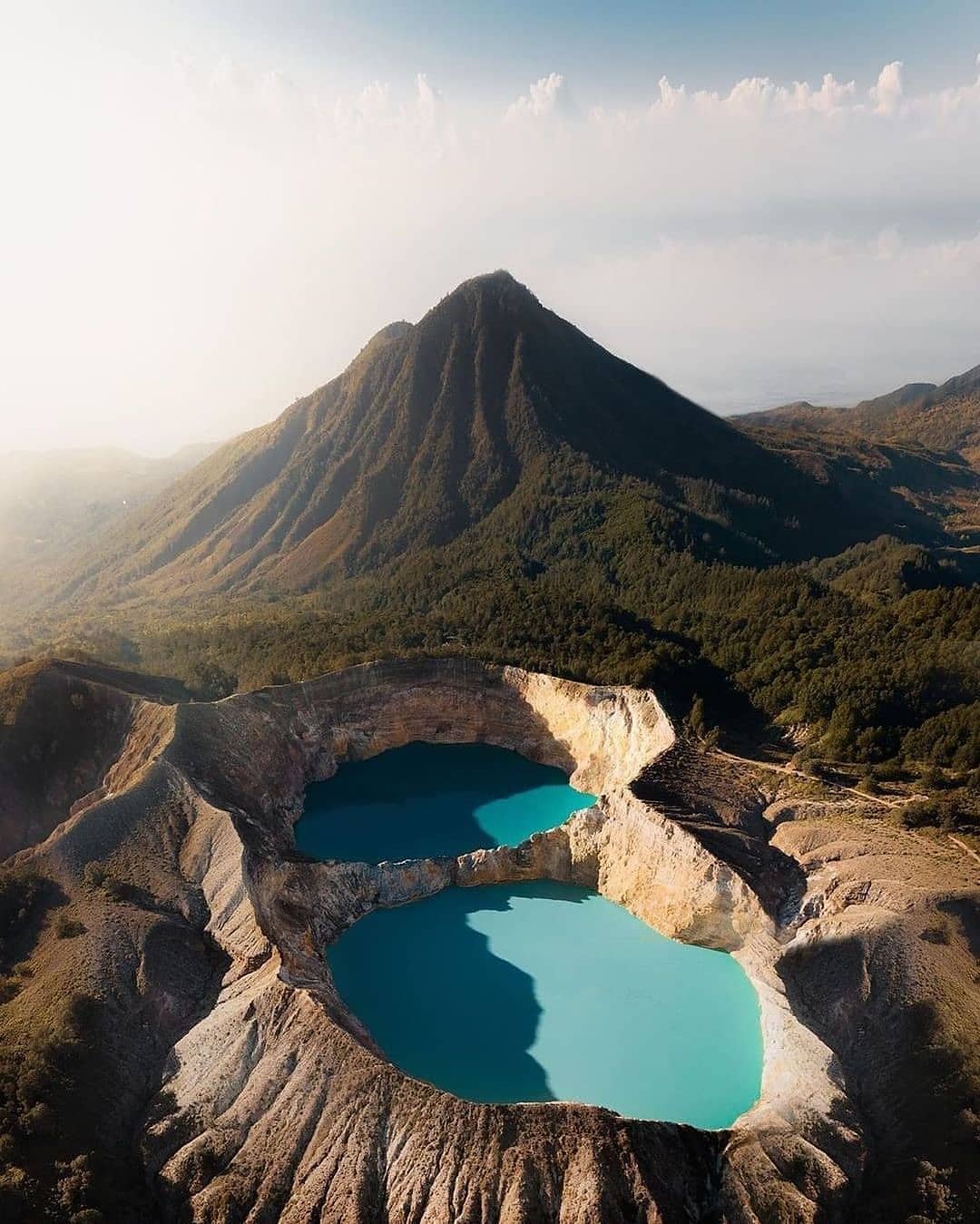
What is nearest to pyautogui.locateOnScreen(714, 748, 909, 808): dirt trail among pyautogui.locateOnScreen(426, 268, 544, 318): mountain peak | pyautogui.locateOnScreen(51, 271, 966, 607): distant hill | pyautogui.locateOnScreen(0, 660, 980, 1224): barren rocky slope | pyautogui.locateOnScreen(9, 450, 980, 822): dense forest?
pyautogui.locateOnScreen(0, 660, 980, 1224): barren rocky slope

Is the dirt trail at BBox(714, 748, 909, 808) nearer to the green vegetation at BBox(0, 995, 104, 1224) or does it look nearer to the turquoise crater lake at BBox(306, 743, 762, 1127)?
the turquoise crater lake at BBox(306, 743, 762, 1127)

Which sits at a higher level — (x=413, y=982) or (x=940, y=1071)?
(x=940, y=1071)

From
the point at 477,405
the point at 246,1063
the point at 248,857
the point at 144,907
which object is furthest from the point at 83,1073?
the point at 477,405

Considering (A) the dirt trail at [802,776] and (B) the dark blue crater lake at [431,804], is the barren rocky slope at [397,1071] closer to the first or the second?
(A) the dirt trail at [802,776]

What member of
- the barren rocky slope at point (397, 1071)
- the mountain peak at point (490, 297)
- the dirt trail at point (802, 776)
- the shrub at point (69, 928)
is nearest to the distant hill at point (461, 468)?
the mountain peak at point (490, 297)

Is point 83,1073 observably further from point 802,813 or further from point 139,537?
point 139,537

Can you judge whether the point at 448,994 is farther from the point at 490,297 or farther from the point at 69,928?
the point at 490,297

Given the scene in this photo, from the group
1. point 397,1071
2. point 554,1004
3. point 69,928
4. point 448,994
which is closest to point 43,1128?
point 69,928
